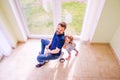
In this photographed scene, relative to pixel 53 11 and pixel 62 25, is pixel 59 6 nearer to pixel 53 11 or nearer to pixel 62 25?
pixel 53 11

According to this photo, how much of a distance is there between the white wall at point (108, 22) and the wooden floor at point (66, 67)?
185 millimetres

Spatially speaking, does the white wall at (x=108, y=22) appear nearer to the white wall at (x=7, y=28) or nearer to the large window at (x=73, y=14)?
the large window at (x=73, y=14)

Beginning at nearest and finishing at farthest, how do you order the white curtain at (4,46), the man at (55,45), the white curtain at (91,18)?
the man at (55,45) → the white curtain at (91,18) → the white curtain at (4,46)

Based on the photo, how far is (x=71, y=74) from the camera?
5.17 ft

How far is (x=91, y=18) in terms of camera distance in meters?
1.68

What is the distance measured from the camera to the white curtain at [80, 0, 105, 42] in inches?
59.4

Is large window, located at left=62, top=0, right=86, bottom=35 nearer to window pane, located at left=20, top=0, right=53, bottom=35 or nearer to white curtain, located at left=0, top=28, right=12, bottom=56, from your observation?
window pane, located at left=20, top=0, right=53, bottom=35

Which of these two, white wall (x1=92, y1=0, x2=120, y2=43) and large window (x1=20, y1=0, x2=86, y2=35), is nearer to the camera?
white wall (x1=92, y1=0, x2=120, y2=43)

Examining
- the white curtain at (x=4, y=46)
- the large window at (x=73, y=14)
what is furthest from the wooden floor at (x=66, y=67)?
the large window at (x=73, y=14)

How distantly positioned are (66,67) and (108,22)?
89 centimetres

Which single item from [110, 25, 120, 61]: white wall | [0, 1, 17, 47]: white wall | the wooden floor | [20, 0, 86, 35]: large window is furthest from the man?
[110, 25, 120, 61]: white wall

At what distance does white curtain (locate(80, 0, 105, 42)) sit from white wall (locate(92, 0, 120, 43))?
0.05 metres

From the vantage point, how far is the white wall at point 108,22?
4.76 ft

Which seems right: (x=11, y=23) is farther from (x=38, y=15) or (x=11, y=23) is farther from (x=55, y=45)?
(x=55, y=45)
